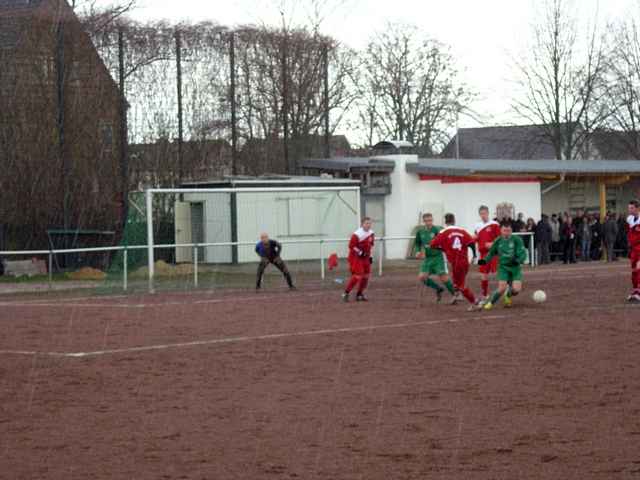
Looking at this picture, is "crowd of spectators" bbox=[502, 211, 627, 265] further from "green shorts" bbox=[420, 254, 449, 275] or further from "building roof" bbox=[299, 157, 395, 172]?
"green shorts" bbox=[420, 254, 449, 275]

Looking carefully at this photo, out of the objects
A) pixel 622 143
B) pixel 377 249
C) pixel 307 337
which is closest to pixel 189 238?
pixel 377 249

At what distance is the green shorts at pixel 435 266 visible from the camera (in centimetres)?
2330

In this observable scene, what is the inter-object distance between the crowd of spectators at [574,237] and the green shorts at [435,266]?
52.4ft

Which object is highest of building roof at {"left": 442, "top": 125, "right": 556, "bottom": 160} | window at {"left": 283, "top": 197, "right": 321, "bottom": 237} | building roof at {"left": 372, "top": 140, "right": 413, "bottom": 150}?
building roof at {"left": 442, "top": 125, "right": 556, "bottom": 160}

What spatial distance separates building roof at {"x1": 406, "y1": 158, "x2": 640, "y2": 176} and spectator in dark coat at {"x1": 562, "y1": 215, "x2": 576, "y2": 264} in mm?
2668

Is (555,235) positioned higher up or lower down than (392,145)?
lower down

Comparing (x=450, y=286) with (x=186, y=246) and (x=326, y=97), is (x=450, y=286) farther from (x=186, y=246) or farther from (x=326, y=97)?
(x=326, y=97)

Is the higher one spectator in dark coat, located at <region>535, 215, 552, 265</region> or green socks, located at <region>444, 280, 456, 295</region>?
spectator in dark coat, located at <region>535, 215, 552, 265</region>

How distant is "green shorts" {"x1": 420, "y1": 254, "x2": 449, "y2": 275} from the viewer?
76.4 feet

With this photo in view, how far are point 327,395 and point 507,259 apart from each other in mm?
9445

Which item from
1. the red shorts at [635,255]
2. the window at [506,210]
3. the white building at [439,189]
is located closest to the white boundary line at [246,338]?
the red shorts at [635,255]

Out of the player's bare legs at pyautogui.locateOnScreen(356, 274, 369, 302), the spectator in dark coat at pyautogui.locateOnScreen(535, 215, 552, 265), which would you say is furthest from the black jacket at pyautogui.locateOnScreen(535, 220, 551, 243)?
the player's bare legs at pyautogui.locateOnScreen(356, 274, 369, 302)

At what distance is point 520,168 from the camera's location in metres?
42.7

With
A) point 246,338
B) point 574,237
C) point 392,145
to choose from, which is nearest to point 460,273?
point 246,338
